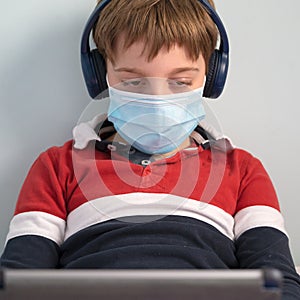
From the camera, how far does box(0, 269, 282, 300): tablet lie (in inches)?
21.6

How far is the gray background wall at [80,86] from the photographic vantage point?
119cm

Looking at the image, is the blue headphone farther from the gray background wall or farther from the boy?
the gray background wall

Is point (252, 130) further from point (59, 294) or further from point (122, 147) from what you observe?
point (59, 294)

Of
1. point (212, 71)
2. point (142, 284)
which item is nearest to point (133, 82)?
point (212, 71)

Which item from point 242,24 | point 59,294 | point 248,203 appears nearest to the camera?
point 59,294

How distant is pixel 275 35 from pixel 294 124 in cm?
19

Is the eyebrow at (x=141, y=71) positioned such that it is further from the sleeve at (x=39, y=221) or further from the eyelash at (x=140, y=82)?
the sleeve at (x=39, y=221)

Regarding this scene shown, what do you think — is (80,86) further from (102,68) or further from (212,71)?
(212,71)

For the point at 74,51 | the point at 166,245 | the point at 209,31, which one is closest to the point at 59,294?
the point at 166,245

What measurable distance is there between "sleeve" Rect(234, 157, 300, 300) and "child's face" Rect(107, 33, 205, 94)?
221 millimetres

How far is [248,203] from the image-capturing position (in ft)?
3.47

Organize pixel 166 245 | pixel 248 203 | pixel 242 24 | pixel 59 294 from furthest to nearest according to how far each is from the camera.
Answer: pixel 242 24
pixel 248 203
pixel 166 245
pixel 59 294

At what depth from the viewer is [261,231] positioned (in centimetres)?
102

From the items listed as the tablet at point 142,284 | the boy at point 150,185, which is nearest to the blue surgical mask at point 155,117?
the boy at point 150,185
